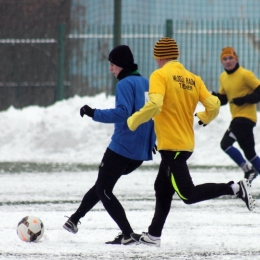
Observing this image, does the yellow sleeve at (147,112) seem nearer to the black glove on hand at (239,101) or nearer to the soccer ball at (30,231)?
the soccer ball at (30,231)

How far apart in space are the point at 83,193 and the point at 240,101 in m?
2.47

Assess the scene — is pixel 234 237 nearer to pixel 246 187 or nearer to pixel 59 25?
pixel 246 187

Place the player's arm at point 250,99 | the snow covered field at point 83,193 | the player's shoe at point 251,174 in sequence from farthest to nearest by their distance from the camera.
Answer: the player's shoe at point 251,174
the player's arm at point 250,99
the snow covered field at point 83,193

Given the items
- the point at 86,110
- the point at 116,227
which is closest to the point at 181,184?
the point at 86,110

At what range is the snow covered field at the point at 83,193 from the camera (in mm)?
7812

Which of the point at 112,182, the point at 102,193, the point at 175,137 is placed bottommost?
the point at 102,193

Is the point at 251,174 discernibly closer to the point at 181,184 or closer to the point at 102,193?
the point at 102,193

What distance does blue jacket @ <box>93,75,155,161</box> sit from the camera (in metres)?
7.84

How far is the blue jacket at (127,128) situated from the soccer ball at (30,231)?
1.01 metres

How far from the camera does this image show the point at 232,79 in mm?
12156

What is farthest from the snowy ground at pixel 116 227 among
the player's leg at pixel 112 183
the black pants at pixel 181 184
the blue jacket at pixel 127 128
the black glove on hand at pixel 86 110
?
the black glove on hand at pixel 86 110

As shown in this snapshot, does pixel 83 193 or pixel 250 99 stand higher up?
pixel 250 99

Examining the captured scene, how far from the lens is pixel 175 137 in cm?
774

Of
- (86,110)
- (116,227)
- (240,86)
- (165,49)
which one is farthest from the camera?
(240,86)
